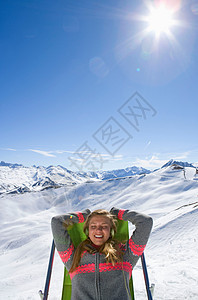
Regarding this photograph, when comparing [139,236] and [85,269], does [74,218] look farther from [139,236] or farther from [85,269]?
[139,236]

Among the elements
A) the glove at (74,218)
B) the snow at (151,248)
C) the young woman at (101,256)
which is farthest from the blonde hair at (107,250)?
the snow at (151,248)

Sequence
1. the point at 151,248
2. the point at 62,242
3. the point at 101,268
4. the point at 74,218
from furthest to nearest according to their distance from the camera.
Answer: the point at 151,248, the point at 74,218, the point at 62,242, the point at 101,268

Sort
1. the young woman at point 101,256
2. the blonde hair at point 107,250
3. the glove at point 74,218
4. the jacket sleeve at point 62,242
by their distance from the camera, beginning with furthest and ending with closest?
the glove at point 74,218 → the jacket sleeve at point 62,242 → the blonde hair at point 107,250 → the young woman at point 101,256

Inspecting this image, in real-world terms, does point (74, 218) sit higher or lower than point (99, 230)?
higher

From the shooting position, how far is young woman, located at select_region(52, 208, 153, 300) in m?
2.27

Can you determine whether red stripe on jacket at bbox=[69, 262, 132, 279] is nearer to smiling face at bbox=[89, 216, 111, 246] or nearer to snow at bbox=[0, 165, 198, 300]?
smiling face at bbox=[89, 216, 111, 246]

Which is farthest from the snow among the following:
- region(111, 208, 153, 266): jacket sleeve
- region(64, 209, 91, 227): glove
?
region(64, 209, 91, 227): glove

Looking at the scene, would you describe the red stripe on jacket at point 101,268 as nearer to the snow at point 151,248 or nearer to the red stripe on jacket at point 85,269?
the red stripe on jacket at point 85,269

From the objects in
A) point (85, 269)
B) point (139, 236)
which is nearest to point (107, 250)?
point (85, 269)

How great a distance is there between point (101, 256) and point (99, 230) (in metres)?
0.36

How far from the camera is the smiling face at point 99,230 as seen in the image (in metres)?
2.49

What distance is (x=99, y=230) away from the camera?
249 cm

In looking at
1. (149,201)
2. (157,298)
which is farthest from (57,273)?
(149,201)

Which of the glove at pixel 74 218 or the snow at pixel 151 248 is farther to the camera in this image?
the snow at pixel 151 248
